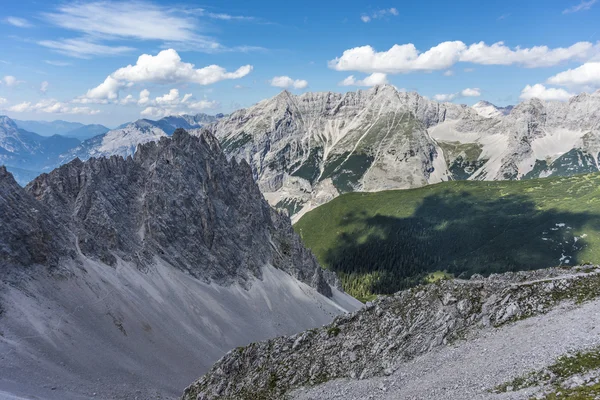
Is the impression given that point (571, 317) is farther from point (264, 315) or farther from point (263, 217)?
point (263, 217)

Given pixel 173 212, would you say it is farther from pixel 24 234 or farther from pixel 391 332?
pixel 391 332

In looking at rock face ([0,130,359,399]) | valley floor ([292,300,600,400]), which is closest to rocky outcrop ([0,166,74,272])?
rock face ([0,130,359,399])

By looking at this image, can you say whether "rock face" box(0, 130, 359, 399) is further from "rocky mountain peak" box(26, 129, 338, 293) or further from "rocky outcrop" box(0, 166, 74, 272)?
"rocky mountain peak" box(26, 129, 338, 293)

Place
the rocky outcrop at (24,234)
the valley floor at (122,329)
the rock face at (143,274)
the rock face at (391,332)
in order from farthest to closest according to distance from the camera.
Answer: the rocky outcrop at (24,234) → the rock face at (143,274) → the valley floor at (122,329) → the rock face at (391,332)

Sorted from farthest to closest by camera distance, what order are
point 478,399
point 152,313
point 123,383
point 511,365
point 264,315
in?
1. point 264,315
2. point 152,313
3. point 123,383
4. point 511,365
5. point 478,399

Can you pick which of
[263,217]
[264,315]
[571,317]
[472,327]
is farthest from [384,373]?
[263,217]

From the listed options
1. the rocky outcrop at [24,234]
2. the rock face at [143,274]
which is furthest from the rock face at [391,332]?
the rocky outcrop at [24,234]

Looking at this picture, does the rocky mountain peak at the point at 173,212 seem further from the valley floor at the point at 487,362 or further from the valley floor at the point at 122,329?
the valley floor at the point at 487,362
